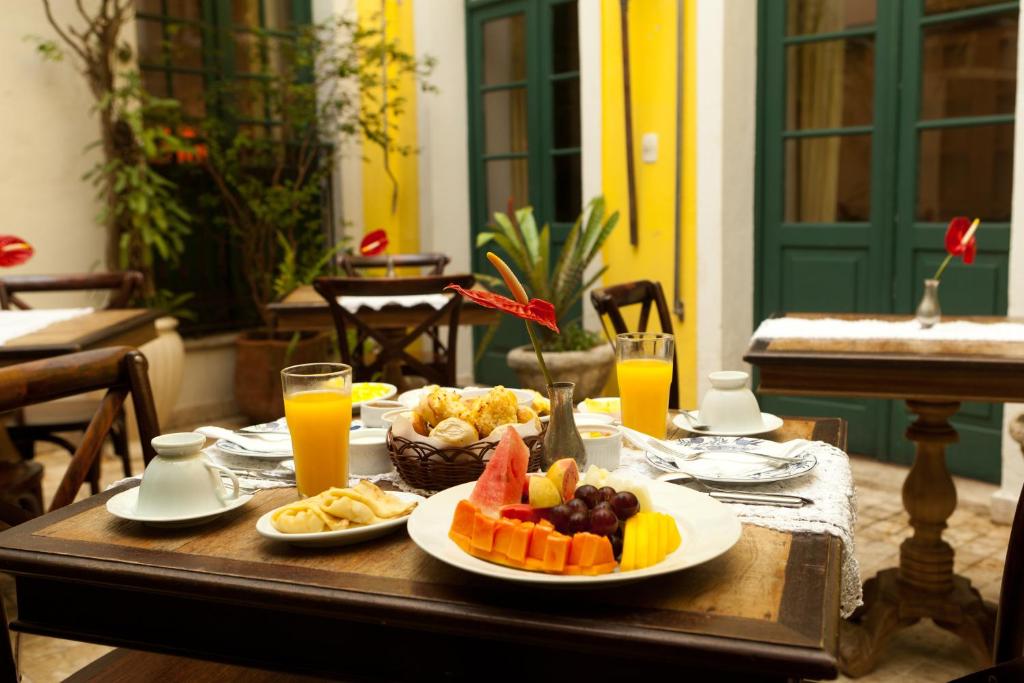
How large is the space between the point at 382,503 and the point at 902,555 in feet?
6.09

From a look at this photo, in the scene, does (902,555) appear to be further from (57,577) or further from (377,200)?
(377,200)

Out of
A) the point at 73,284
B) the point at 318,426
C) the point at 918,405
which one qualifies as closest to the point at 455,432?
the point at 318,426

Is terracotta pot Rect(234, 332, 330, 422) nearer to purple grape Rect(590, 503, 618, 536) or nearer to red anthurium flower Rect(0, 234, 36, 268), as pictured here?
red anthurium flower Rect(0, 234, 36, 268)

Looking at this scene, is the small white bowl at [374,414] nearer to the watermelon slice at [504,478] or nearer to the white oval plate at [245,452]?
the white oval plate at [245,452]

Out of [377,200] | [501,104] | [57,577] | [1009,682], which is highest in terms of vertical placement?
[501,104]

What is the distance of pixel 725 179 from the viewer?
170 inches

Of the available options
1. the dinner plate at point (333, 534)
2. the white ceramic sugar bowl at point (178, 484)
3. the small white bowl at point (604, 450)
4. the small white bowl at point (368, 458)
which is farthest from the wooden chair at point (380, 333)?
the dinner plate at point (333, 534)

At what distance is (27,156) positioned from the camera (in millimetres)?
4734

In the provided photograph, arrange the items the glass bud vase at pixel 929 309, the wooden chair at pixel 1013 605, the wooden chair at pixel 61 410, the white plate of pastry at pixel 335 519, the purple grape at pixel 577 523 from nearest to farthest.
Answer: the purple grape at pixel 577 523 → the white plate of pastry at pixel 335 519 → the wooden chair at pixel 1013 605 → the glass bud vase at pixel 929 309 → the wooden chair at pixel 61 410

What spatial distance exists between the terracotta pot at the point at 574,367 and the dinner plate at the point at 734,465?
2.97 m

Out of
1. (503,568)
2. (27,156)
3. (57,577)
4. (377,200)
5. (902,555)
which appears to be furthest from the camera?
(377,200)

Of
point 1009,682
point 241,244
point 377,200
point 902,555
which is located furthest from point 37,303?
point 1009,682

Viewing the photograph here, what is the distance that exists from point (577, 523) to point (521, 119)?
192 inches

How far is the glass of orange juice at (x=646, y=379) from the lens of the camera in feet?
5.00
